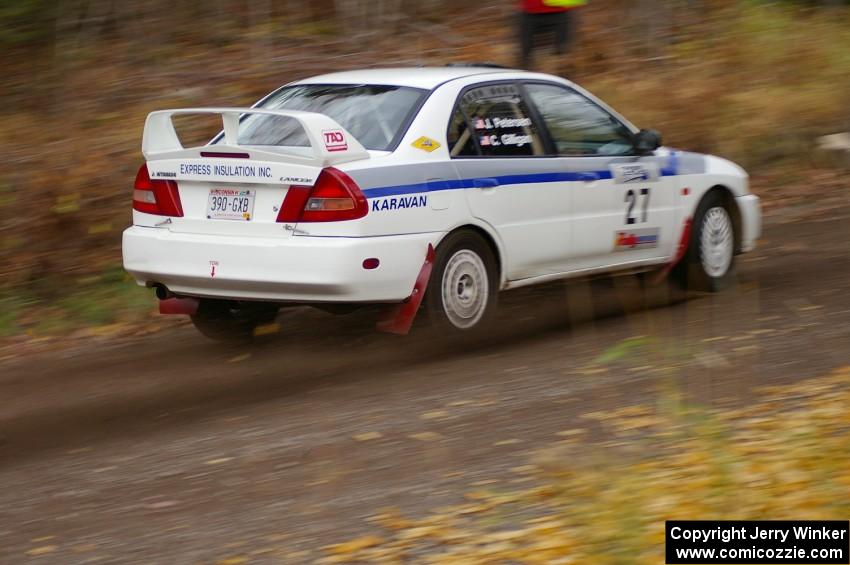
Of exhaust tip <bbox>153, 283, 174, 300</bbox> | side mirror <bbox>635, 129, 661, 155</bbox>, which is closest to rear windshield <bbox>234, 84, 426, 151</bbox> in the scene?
exhaust tip <bbox>153, 283, 174, 300</bbox>

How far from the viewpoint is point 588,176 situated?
27.1 feet

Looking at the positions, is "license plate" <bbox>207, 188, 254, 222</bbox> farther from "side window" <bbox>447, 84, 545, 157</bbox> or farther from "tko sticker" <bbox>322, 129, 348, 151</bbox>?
"side window" <bbox>447, 84, 545, 157</bbox>

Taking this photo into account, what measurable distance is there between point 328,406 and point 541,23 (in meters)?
7.07

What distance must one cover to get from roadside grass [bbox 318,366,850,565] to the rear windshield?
8.19ft

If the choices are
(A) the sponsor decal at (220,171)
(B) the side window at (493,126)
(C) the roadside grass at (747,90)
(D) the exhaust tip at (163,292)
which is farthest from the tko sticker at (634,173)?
(C) the roadside grass at (747,90)

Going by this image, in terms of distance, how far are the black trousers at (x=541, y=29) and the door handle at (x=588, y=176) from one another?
4.62 m

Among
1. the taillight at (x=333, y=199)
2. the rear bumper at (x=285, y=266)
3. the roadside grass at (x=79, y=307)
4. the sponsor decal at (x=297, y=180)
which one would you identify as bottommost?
the roadside grass at (x=79, y=307)

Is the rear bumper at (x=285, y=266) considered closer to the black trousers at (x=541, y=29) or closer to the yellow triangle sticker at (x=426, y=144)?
the yellow triangle sticker at (x=426, y=144)

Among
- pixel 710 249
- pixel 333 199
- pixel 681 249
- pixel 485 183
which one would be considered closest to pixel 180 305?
pixel 333 199

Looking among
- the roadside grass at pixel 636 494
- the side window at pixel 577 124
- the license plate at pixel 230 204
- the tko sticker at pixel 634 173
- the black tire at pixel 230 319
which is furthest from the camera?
the tko sticker at pixel 634 173

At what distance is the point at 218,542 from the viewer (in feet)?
15.6

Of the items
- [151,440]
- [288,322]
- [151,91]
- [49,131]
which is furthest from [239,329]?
[151,91]

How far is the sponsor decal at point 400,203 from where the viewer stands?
696 centimetres

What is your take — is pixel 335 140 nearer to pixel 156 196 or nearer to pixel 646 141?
pixel 156 196
